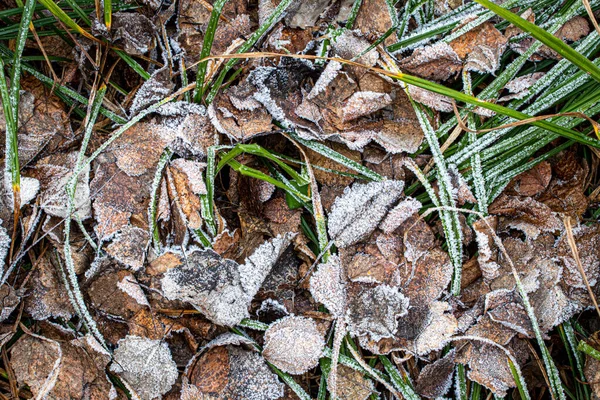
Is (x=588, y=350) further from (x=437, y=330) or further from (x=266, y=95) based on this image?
(x=266, y=95)

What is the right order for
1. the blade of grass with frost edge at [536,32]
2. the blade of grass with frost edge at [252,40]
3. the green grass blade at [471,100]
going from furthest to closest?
1. the blade of grass with frost edge at [252,40]
2. the green grass blade at [471,100]
3. the blade of grass with frost edge at [536,32]

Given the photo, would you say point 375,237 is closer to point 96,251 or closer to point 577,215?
point 577,215

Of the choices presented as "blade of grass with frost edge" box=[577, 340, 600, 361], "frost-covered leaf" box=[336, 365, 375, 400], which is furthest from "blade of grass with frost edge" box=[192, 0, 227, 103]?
"blade of grass with frost edge" box=[577, 340, 600, 361]

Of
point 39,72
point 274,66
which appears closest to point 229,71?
point 274,66

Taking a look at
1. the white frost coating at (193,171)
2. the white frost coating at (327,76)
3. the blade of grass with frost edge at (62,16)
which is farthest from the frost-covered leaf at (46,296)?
the white frost coating at (327,76)

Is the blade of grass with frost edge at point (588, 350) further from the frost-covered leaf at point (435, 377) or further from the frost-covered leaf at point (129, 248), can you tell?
the frost-covered leaf at point (129, 248)

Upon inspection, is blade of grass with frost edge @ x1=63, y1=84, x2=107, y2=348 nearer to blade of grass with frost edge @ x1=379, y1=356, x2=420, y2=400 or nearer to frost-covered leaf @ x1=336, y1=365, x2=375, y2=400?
frost-covered leaf @ x1=336, y1=365, x2=375, y2=400

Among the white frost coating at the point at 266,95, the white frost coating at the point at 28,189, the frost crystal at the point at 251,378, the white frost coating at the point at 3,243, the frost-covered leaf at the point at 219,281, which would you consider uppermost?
the white frost coating at the point at 266,95
